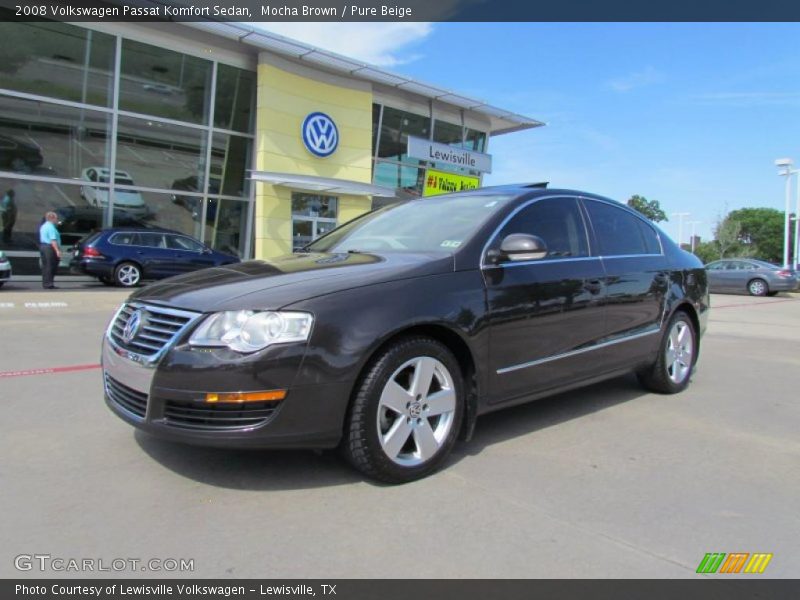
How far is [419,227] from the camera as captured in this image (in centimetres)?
414

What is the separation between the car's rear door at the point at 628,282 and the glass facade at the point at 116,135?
51.6 ft

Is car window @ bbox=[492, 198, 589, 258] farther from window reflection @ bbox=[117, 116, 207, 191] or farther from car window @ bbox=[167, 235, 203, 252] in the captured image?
window reflection @ bbox=[117, 116, 207, 191]

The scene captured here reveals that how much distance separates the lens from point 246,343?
2820 millimetres

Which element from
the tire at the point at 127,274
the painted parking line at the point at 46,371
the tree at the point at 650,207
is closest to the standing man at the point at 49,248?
the tire at the point at 127,274

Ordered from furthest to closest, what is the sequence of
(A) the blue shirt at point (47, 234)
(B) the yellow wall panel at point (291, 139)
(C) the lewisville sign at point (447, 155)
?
(C) the lewisville sign at point (447, 155) < (B) the yellow wall panel at point (291, 139) < (A) the blue shirt at point (47, 234)

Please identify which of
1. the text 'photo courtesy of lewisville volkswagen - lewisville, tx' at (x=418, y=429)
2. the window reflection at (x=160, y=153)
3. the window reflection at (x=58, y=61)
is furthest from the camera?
the window reflection at (x=160, y=153)

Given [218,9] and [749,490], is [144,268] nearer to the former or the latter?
[218,9]

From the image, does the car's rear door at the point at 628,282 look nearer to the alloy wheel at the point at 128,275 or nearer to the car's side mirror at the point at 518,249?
the car's side mirror at the point at 518,249

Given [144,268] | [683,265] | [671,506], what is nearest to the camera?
[671,506]

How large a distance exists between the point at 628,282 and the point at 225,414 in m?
3.19

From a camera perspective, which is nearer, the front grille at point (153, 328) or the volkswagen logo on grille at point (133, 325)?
the front grille at point (153, 328)

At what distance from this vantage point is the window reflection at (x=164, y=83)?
1716 cm
